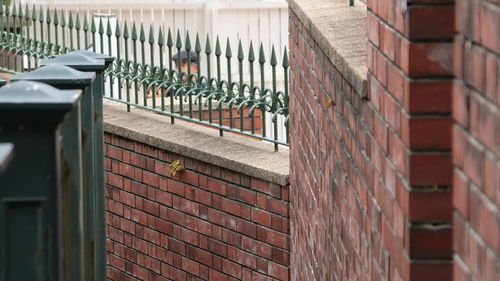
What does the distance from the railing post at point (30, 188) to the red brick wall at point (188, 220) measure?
367 cm

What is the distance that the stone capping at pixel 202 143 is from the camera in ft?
21.2

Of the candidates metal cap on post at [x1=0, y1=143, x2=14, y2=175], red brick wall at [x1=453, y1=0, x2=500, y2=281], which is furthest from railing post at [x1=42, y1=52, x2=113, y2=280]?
red brick wall at [x1=453, y1=0, x2=500, y2=281]

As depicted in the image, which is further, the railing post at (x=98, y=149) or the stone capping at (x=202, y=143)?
the stone capping at (x=202, y=143)

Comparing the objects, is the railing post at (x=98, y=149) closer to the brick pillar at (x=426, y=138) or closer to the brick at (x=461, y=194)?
the brick pillar at (x=426, y=138)

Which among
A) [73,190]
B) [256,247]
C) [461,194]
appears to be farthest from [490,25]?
[256,247]

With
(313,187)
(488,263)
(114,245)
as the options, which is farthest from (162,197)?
(488,263)

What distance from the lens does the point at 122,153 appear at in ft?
25.4

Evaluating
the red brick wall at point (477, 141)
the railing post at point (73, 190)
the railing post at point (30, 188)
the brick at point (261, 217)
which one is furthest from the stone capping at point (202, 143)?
the red brick wall at point (477, 141)

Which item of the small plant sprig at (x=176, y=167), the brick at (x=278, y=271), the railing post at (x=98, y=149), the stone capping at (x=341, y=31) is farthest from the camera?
the small plant sprig at (x=176, y=167)

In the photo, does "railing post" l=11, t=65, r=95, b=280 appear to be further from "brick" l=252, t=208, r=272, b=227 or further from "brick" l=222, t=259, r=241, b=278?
"brick" l=222, t=259, r=241, b=278

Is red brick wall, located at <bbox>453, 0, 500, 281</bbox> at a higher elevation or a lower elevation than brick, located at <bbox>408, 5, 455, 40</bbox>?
lower

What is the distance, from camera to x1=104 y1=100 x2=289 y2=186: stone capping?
6469 millimetres

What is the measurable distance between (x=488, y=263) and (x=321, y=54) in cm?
258

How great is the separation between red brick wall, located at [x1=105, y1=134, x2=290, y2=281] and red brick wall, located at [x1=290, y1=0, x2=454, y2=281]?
1859 millimetres
